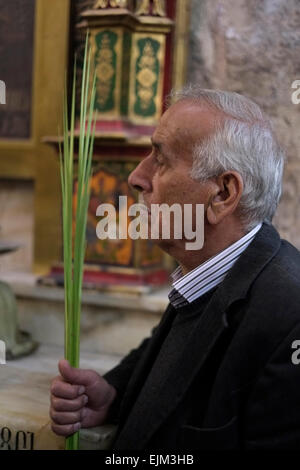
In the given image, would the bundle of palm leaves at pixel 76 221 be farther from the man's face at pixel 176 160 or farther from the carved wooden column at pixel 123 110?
the carved wooden column at pixel 123 110

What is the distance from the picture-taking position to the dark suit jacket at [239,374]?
102 cm

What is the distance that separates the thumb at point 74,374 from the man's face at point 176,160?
316 mm

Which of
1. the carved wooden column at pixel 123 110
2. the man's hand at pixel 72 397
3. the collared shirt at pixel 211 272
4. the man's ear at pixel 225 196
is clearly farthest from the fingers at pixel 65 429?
the carved wooden column at pixel 123 110

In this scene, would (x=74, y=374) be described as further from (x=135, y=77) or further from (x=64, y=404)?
(x=135, y=77)

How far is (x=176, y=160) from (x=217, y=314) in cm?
33

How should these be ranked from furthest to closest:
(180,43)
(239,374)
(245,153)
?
1. (180,43)
2. (245,153)
3. (239,374)

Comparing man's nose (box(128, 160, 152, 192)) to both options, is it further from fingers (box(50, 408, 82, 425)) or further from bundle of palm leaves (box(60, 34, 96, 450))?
fingers (box(50, 408, 82, 425))

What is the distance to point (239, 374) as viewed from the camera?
1.07 metres

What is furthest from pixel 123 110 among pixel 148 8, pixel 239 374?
pixel 239 374

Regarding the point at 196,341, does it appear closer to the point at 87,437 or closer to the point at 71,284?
the point at 71,284

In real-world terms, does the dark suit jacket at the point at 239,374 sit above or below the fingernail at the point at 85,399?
above

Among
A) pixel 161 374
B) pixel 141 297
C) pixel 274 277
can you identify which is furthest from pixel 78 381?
pixel 141 297

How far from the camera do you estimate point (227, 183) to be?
1.21m

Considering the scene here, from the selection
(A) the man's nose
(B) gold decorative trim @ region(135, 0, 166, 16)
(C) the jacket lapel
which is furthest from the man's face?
(B) gold decorative trim @ region(135, 0, 166, 16)
